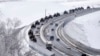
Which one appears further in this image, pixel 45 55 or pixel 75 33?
pixel 75 33

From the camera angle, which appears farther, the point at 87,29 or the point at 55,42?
the point at 87,29

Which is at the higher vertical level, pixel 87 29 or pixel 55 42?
pixel 55 42

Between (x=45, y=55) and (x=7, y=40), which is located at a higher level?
(x=7, y=40)

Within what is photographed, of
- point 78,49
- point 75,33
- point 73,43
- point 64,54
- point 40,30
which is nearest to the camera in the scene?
point 64,54

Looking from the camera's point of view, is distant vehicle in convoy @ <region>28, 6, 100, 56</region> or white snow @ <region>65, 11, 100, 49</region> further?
white snow @ <region>65, 11, 100, 49</region>

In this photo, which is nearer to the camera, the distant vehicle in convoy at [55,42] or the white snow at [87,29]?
the distant vehicle in convoy at [55,42]

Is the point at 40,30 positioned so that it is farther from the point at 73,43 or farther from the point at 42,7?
the point at 42,7

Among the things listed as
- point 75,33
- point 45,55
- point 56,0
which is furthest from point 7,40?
point 56,0

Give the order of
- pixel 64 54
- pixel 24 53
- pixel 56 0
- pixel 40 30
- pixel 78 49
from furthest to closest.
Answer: pixel 56 0
pixel 40 30
pixel 78 49
pixel 64 54
pixel 24 53
